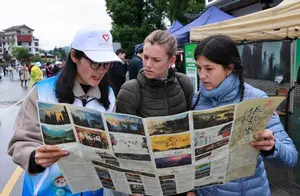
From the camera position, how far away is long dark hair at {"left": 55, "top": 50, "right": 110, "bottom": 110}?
148 centimetres

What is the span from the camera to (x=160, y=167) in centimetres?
125

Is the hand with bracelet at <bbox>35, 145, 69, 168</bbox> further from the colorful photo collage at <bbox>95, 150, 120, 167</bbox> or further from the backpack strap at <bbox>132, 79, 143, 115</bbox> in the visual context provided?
the backpack strap at <bbox>132, 79, 143, 115</bbox>

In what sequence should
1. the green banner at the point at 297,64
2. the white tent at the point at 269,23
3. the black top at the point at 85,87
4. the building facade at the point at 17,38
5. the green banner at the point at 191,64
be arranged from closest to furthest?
the black top at the point at 85,87
the white tent at the point at 269,23
the green banner at the point at 297,64
the green banner at the point at 191,64
the building facade at the point at 17,38

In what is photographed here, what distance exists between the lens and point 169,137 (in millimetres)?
1149

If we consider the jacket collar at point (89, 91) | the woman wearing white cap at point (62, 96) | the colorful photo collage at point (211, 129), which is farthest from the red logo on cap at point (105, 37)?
the colorful photo collage at point (211, 129)

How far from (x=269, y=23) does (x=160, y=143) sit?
8.62 feet

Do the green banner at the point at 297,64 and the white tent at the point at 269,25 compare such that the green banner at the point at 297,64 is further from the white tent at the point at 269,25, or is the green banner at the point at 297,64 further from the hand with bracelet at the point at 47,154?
the hand with bracelet at the point at 47,154

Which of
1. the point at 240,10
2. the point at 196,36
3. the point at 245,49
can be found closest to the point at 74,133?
the point at 196,36

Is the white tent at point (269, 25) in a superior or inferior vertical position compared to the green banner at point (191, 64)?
superior

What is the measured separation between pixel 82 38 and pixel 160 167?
0.75 meters

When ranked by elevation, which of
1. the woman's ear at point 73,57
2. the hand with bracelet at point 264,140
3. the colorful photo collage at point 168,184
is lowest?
the colorful photo collage at point 168,184

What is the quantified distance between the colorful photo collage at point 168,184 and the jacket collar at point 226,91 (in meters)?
0.49

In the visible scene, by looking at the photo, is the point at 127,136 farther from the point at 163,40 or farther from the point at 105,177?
the point at 163,40

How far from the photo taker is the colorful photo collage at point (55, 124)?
3.87ft
